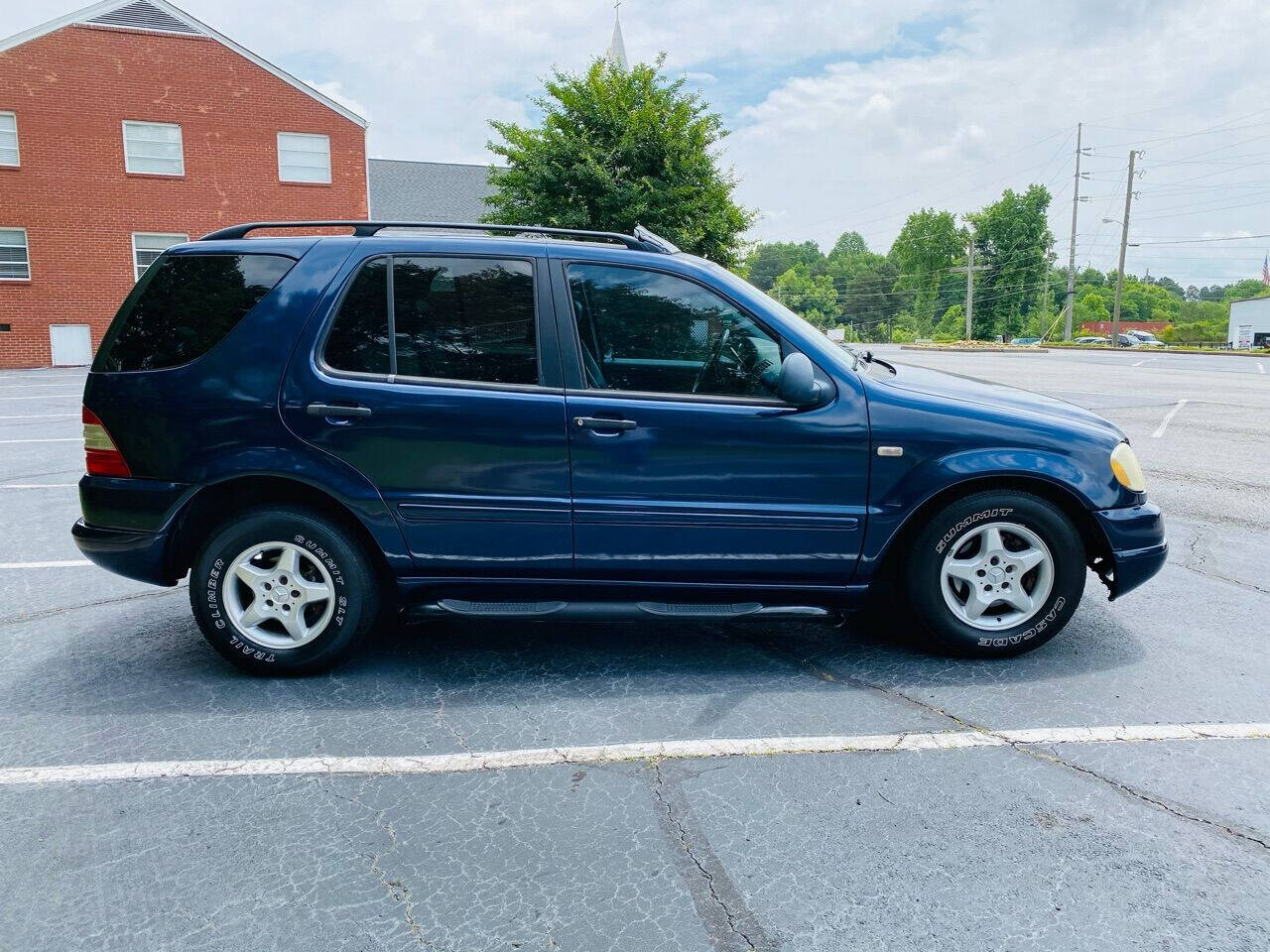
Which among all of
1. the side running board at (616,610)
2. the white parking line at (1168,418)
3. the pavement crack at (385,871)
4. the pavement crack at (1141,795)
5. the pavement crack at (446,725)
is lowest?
the pavement crack at (385,871)

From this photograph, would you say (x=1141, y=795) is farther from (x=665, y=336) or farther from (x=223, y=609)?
(x=223, y=609)

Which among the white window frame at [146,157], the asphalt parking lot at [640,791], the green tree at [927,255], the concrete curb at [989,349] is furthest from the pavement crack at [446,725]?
the green tree at [927,255]

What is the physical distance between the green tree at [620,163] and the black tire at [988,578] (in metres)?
14.0

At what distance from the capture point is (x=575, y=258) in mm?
3803

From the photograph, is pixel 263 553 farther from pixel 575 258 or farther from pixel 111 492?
pixel 575 258

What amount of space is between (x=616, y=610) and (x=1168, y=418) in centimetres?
1213

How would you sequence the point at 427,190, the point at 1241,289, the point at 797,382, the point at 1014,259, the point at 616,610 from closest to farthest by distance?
1. the point at 797,382
2. the point at 616,610
3. the point at 427,190
4. the point at 1014,259
5. the point at 1241,289

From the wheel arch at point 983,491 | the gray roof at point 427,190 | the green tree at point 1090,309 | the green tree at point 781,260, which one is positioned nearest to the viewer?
the wheel arch at point 983,491

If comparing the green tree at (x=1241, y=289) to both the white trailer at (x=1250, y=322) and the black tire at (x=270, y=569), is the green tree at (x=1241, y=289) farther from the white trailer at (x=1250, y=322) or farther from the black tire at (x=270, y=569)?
the black tire at (x=270, y=569)

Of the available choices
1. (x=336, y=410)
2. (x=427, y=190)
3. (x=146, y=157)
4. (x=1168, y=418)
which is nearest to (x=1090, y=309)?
(x=427, y=190)

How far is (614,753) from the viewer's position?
310 centimetres

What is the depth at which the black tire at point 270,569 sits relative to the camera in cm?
369

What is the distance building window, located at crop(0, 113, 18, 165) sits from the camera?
23375 mm

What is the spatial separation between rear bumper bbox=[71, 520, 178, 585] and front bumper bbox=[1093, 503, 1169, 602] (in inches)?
159
